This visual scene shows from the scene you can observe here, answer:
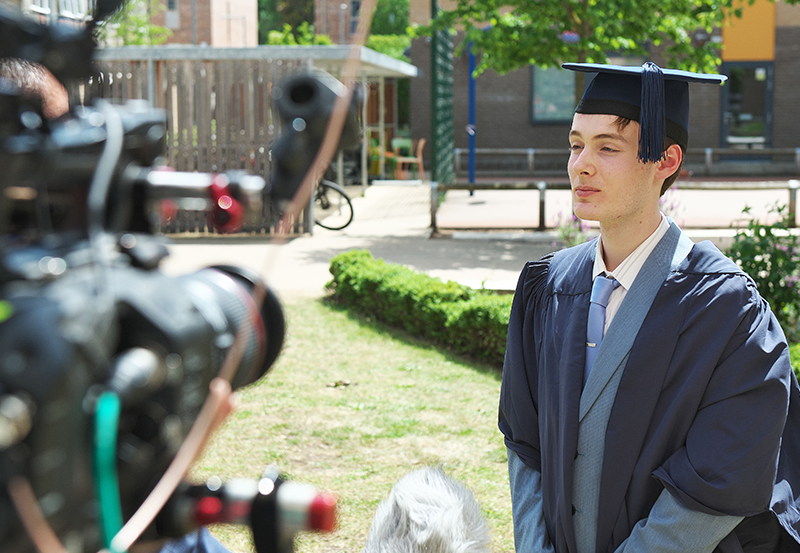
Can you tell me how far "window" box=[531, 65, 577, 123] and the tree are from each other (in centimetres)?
1351

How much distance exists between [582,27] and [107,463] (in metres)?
11.2

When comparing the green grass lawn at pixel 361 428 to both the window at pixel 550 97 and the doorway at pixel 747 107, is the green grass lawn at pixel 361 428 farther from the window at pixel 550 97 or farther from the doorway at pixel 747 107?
the doorway at pixel 747 107

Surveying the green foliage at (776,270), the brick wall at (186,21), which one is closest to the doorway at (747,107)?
the green foliage at (776,270)

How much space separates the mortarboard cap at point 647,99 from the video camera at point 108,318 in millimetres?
1159

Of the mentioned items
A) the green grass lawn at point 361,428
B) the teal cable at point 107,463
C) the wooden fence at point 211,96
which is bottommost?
the green grass lawn at point 361,428

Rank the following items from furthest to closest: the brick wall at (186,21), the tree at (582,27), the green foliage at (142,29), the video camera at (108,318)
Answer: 1. the brick wall at (186,21)
2. the green foliage at (142,29)
3. the tree at (582,27)
4. the video camera at (108,318)

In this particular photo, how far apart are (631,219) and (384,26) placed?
75.9 metres

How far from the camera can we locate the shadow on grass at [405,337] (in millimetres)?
6504

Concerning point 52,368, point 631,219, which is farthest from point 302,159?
point 631,219

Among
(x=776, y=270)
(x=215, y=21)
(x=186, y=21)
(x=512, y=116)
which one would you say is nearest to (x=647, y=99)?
(x=776, y=270)

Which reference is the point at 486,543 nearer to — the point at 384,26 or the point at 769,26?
the point at 769,26

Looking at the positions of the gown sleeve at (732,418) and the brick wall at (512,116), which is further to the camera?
the brick wall at (512,116)

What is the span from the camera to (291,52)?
42.9ft

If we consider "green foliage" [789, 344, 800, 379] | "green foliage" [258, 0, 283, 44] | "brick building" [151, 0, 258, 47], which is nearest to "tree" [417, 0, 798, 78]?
"green foliage" [789, 344, 800, 379]
